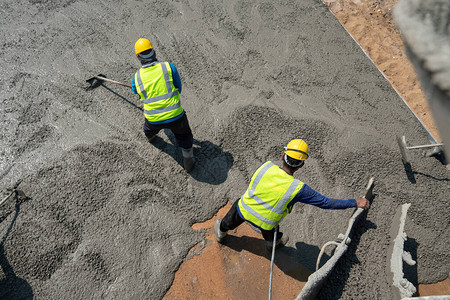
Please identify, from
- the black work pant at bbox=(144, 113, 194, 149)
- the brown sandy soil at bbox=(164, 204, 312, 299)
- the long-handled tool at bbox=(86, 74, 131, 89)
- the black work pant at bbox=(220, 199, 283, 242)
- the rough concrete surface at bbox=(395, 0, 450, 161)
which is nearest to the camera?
the rough concrete surface at bbox=(395, 0, 450, 161)

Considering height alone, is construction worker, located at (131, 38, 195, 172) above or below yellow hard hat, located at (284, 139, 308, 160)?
above

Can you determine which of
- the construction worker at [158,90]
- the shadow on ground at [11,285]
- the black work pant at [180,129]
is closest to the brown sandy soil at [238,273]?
the black work pant at [180,129]

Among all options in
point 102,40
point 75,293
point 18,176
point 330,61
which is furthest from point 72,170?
point 330,61

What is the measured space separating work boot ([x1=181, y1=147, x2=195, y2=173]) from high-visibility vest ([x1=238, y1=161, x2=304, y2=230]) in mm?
1254

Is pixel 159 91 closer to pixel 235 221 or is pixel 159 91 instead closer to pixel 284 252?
pixel 235 221

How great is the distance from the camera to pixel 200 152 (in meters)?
4.32

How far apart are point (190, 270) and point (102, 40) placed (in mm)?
4214

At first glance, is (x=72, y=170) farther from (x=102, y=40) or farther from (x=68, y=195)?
(x=102, y=40)

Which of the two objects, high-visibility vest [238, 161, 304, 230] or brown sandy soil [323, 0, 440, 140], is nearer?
high-visibility vest [238, 161, 304, 230]

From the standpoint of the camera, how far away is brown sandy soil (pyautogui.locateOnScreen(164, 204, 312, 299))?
3344 mm

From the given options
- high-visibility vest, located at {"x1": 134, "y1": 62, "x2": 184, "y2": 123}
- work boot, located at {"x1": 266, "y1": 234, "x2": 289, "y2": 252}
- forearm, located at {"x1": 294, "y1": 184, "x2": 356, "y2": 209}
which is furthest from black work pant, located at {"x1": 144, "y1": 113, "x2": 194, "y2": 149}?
forearm, located at {"x1": 294, "y1": 184, "x2": 356, "y2": 209}

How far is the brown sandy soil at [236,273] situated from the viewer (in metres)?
3.34

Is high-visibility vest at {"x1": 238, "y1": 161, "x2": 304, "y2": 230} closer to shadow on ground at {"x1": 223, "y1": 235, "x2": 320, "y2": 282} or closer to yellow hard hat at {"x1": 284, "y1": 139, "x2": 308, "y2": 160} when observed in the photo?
yellow hard hat at {"x1": 284, "y1": 139, "x2": 308, "y2": 160}

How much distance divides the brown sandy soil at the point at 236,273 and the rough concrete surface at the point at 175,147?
184 millimetres
